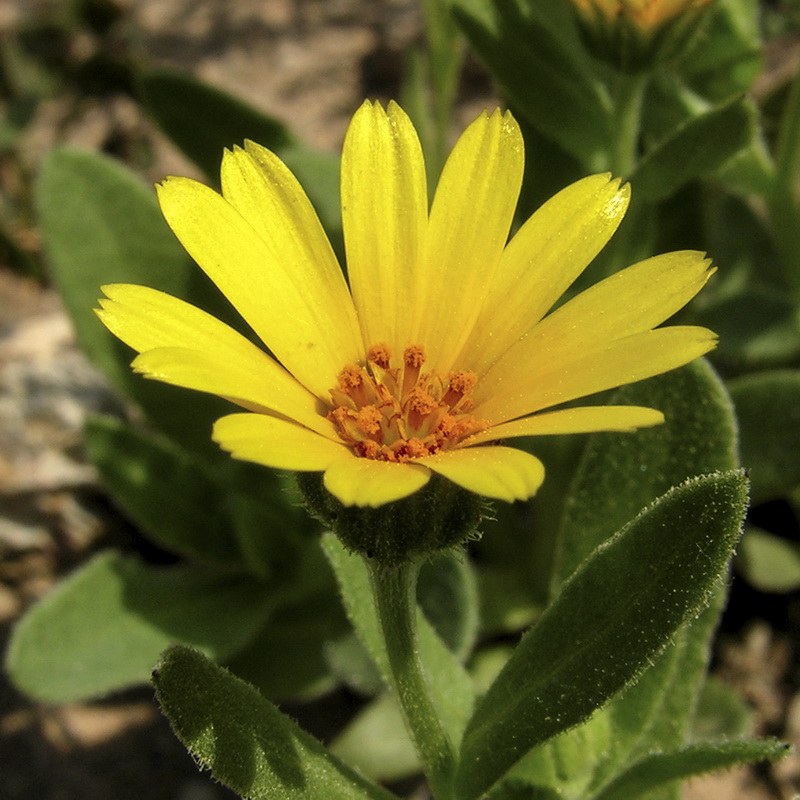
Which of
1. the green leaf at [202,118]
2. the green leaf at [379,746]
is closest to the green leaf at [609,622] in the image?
the green leaf at [379,746]

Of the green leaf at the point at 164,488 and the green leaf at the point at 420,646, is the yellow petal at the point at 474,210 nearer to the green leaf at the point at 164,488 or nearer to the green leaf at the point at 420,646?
the green leaf at the point at 420,646

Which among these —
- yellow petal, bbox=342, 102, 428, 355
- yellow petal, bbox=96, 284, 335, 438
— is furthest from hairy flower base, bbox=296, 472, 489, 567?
yellow petal, bbox=342, 102, 428, 355

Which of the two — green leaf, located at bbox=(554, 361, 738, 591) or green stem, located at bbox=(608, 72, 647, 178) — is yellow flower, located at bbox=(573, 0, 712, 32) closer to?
green stem, located at bbox=(608, 72, 647, 178)

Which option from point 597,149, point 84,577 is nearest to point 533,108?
point 597,149

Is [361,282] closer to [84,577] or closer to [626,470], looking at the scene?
[626,470]

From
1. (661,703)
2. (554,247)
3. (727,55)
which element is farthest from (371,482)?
(727,55)

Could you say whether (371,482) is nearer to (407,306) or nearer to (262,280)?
(262,280)
